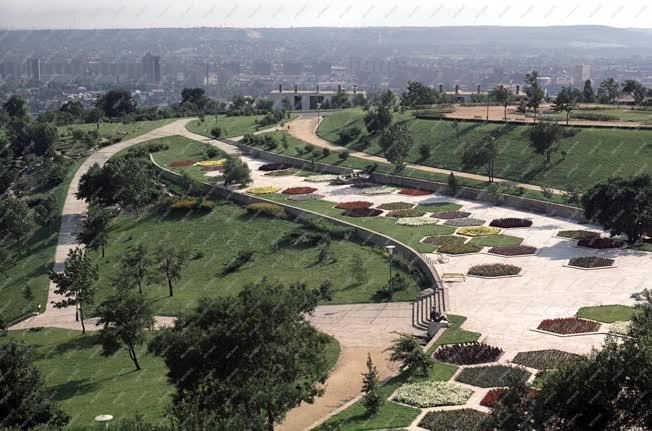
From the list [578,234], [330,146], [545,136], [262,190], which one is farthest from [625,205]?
[330,146]

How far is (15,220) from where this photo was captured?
58594mm

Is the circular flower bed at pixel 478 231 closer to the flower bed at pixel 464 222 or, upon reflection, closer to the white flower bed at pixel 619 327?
the flower bed at pixel 464 222

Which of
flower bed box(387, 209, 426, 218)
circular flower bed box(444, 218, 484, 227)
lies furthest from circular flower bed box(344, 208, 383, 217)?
circular flower bed box(444, 218, 484, 227)

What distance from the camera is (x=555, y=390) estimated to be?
792 inches

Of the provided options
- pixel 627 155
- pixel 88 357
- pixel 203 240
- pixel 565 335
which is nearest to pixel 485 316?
pixel 565 335

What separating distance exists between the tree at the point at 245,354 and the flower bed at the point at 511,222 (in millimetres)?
29370

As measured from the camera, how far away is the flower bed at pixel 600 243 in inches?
1772

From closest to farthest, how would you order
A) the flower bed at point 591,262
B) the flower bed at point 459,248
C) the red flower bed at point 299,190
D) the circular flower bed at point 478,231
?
the flower bed at point 591,262
the flower bed at point 459,248
the circular flower bed at point 478,231
the red flower bed at point 299,190

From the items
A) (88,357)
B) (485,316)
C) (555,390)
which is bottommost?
(88,357)

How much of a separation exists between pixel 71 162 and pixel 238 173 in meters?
27.2

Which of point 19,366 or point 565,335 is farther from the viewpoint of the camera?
point 565,335

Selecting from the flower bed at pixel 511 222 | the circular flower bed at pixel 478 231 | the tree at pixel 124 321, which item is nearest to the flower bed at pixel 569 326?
the tree at pixel 124 321

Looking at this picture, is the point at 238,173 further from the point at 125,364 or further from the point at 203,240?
the point at 125,364

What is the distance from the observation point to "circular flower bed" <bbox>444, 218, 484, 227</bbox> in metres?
52.2
